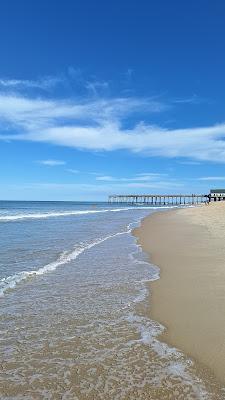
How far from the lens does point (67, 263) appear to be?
12.7 meters

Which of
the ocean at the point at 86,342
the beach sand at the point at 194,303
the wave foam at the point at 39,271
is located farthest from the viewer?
the wave foam at the point at 39,271

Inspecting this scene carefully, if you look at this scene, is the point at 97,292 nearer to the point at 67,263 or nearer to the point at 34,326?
the point at 34,326

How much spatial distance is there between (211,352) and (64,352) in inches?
78.1

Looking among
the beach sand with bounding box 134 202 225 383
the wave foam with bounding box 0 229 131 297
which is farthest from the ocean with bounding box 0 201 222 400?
the beach sand with bounding box 134 202 225 383

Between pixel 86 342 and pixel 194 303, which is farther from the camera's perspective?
pixel 194 303

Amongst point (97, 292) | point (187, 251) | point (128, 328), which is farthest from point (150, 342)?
point (187, 251)

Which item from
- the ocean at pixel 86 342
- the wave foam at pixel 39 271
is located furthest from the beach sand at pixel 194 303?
the wave foam at pixel 39 271

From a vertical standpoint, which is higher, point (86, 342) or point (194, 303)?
point (194, 303)

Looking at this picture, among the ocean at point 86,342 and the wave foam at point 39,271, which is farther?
the wave foam at point 39,271

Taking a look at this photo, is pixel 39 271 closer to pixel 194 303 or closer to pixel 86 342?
pixel 194 303

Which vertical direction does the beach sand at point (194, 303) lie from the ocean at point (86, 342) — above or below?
above

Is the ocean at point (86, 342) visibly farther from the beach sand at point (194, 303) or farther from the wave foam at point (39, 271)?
the beach sand at point (194, 303)

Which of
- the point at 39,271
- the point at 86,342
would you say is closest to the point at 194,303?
the point at 86,342

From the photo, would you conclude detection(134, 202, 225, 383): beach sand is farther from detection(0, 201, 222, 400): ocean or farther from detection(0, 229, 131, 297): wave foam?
detection(0, 229, 131, 297): wave foam
